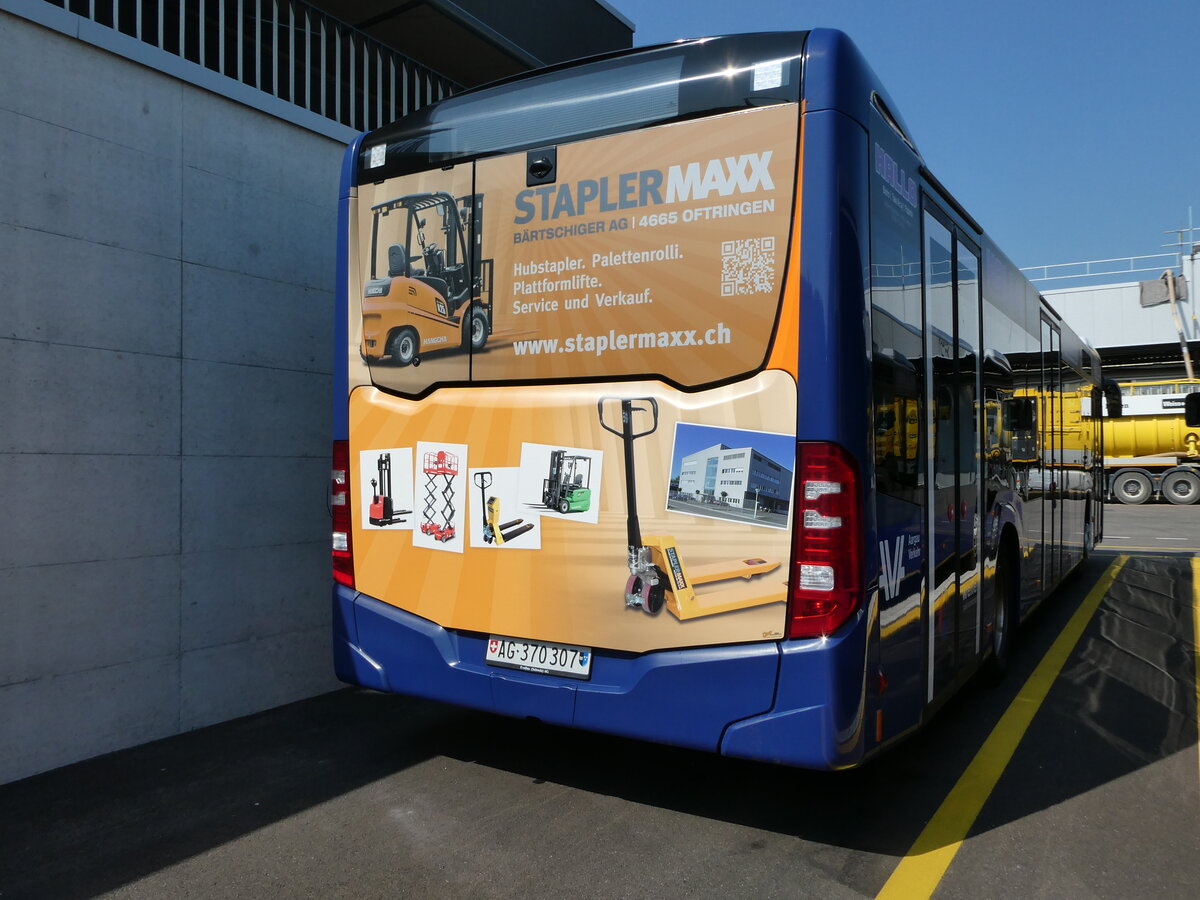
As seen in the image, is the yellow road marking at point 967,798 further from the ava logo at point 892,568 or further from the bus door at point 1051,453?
the bus door at point 1051,453

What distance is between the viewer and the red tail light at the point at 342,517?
4566 millimetres

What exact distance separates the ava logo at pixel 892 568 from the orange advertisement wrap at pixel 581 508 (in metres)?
0.48

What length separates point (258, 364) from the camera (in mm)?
5758

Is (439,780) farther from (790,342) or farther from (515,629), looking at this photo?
(790,342)

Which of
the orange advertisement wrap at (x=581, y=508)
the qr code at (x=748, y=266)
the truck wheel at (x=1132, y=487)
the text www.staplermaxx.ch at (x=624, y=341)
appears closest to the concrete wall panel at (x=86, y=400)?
the orange advertisement wrap at (x=581, y=508)

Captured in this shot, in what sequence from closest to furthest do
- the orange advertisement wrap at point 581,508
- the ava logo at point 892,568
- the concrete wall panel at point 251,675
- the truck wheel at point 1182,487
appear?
the orange advertisement wrap at point 581,508, the ava logo at point 892,568, the concrete wall panel at point 251,675, the truck wheel at point 1182,487

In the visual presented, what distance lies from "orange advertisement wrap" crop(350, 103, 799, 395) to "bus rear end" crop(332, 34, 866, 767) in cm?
1

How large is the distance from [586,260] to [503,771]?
252 cm

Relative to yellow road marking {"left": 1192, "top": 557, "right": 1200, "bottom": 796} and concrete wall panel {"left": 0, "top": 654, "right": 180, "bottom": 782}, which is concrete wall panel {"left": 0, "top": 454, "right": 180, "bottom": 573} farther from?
yellow road marking {"left": 1192, "top": 557, "right": 1200, "bottom": 796}

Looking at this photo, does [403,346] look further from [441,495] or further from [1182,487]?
[1182,487]

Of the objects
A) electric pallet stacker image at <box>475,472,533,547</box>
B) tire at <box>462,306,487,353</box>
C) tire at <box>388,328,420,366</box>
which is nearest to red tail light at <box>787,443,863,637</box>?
electric pallet stacker image at <box>475,472,533,547</box>

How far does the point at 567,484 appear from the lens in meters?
3.89

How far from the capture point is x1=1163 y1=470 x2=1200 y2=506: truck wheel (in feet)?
88.9

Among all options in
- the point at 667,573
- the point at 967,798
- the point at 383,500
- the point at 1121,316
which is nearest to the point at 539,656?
the point at 667,573
